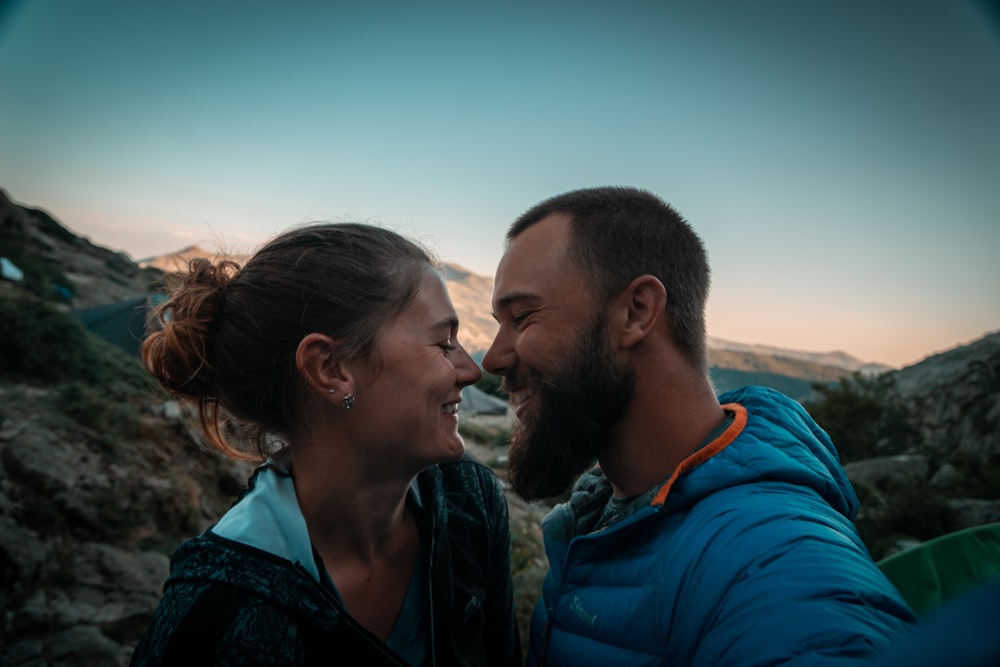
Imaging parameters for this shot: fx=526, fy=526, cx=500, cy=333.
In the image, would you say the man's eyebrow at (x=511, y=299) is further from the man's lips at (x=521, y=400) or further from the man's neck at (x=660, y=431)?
the man's neck at (x=660, y=431)

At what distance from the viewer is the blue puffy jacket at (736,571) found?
3.51ft

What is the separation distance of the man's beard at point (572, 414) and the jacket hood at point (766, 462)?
426 millimetres

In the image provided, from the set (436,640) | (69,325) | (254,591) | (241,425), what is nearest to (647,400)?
(436,640)

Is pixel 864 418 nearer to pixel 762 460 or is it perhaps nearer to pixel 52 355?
pixel 762 460

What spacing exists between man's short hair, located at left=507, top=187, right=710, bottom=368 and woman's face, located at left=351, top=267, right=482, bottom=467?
73cm

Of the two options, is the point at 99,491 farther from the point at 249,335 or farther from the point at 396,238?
the point at 396,238

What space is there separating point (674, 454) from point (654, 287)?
64 centimetres

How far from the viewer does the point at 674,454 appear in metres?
1.96

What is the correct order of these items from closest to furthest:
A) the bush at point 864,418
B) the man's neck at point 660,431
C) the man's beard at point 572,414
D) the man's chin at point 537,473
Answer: the man's neck at point 660,431, the man's beard at point 572,414, the man's chin at point 537,473, the bush at point 864,418

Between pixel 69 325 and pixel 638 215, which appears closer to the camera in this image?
pixel 638 215

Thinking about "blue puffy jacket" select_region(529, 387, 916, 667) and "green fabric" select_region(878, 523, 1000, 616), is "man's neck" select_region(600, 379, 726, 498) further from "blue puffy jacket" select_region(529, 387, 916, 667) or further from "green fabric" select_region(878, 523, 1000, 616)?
"green fabric" select_region(878, 523, 1000, 616)

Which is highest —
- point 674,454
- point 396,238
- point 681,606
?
point 396,238

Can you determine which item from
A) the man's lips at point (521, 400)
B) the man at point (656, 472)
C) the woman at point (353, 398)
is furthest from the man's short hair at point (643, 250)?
the woman at point (353, 398)

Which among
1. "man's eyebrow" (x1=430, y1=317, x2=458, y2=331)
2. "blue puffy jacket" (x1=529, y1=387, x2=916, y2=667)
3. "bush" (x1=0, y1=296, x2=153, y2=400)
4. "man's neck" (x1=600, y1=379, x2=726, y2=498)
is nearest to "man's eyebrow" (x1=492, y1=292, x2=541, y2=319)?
"man's eyebrow" (x1=430, y1=317, x2=458, y2=331)
